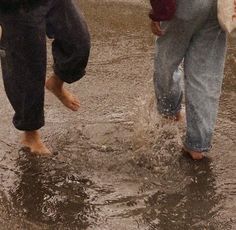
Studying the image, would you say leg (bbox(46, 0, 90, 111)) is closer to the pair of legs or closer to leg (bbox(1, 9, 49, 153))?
the pair of legs

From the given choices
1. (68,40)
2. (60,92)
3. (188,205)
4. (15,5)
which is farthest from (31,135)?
(188,205)

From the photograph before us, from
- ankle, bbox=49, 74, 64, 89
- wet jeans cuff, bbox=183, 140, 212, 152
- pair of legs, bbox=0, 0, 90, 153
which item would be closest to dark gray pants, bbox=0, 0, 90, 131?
pair of legs, bbox=0, 0, 90, 153

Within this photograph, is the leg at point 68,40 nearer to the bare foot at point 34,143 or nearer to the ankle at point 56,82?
the ankle at point 56,82

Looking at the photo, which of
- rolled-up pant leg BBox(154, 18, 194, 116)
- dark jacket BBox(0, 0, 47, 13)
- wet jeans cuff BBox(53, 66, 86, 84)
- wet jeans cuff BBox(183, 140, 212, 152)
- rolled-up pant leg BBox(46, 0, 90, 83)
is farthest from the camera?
wet jeans cuff BBox(53, 66, 86, 84)

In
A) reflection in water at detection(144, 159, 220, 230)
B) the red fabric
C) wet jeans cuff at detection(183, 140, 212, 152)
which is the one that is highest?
the red fabric

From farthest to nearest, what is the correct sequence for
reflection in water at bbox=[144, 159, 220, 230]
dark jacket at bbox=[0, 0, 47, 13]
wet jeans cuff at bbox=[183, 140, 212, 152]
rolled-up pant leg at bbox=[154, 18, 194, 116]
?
wet jeans cuff at bbox=[183, 140, 212, 152], rolled-up pant leg at bbox=[154, 18, 194, 116], dark jacket at bbox=[0, 0, 47, 13], reflection in water at bbox=[144, 159, 220, 230]

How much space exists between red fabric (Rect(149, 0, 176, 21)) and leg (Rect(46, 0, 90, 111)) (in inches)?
19.3

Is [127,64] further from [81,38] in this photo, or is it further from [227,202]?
[227,202]

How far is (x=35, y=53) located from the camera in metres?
2.92

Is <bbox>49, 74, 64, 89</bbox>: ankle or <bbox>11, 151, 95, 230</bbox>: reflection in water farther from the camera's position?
<bbox>49, 74, 64, 89</bbox>: ankle

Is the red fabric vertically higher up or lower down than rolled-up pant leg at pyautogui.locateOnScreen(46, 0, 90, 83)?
higher up

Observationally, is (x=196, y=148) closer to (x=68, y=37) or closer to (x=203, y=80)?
(x=203, y=80)

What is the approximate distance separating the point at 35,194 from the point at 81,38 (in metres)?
0.83

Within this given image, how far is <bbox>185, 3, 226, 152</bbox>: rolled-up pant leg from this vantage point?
9.62 ft
